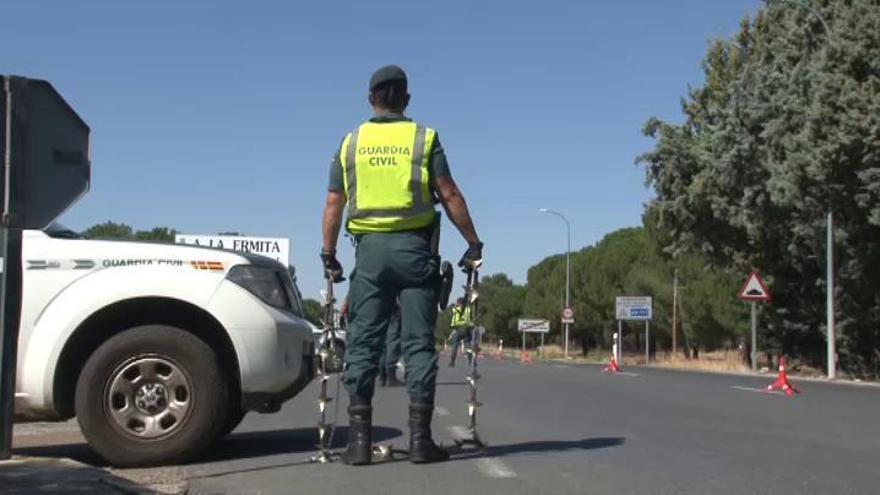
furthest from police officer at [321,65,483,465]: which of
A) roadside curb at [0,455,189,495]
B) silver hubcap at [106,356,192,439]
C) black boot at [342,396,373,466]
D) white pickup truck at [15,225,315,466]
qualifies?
roadside curb at [0,455,189,495]

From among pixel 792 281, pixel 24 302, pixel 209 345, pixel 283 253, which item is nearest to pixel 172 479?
pixel 209 345

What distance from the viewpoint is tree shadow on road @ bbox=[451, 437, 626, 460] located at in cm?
680

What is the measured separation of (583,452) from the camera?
23.1 feet

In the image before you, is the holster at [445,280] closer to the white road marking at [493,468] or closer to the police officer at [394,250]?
the police officer at [394,250]

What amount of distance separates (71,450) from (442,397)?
5682 millimetres

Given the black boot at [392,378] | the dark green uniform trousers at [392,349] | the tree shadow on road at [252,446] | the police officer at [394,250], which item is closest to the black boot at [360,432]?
the police officer at [394,250]

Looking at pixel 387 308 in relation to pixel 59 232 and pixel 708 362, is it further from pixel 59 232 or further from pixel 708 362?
pixel 708 362

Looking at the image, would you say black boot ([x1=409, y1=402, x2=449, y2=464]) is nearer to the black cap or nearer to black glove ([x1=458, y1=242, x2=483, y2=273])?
black glove ([x1=458, y1=242, x2=483, y2=273])

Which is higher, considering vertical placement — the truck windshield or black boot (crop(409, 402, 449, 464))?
the truck windshield

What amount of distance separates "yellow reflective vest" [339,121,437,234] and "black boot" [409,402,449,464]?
43.5 inches

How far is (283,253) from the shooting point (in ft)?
107

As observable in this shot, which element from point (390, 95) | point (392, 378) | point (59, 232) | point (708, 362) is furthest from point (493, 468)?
point (708, 362)

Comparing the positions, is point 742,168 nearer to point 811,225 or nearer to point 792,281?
point 811,225

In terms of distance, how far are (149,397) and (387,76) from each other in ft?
8.18
